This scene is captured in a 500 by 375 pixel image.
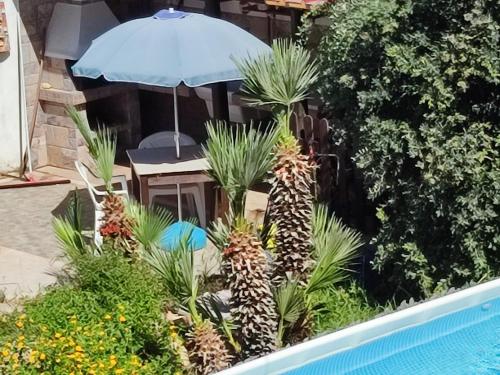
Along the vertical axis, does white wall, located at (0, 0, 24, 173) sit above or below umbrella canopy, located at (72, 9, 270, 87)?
below

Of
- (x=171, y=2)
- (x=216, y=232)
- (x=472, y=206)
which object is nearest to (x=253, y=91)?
(x=216, y=232)

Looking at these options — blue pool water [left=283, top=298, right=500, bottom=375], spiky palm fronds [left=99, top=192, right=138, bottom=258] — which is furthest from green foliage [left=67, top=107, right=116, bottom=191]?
blue pool water [left=283, top=298, right=500, bottom=375]

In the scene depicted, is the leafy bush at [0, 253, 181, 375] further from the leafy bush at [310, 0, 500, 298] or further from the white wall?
the white wall

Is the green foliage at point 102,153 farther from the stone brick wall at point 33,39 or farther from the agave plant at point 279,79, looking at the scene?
the stone brick wall at point 33,39

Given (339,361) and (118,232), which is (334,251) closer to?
(339,361)

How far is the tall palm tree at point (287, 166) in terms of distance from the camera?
740cm

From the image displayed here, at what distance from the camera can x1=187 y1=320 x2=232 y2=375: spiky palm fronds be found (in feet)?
22.7

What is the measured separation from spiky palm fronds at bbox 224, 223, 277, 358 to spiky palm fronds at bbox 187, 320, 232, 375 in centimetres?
24

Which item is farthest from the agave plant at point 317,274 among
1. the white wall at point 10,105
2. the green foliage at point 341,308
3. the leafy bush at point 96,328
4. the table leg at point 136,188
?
the white wall at point 10,105

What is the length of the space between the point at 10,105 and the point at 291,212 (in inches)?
241

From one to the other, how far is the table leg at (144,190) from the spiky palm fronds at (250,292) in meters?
2.74

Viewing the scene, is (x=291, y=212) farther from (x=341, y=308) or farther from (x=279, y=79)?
(x=341, y=308)

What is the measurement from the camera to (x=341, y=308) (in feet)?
27.4

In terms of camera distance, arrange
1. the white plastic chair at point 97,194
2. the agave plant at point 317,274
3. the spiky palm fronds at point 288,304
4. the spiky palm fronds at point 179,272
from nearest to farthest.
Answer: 1. the spiky palm fronds at point 179,272
2. the spiky palm fronds at point 288,304
3. the agave plant at point 317,274
4. the white plastic chair at point 97,194
